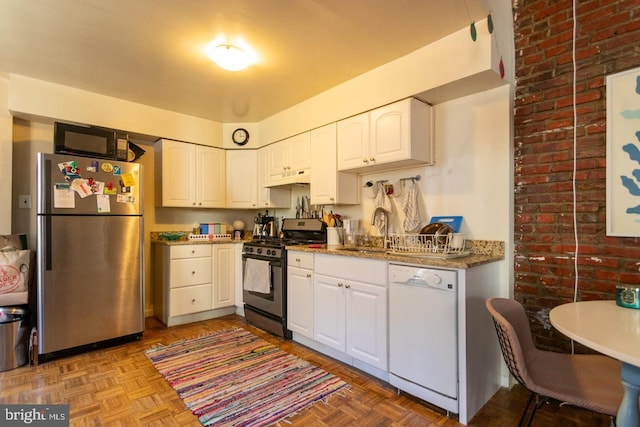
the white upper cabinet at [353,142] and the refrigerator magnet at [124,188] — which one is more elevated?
the white upper cabinet at [353,142]

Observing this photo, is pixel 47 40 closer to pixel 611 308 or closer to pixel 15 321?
pixel 15 321

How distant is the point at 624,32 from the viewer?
1.81m

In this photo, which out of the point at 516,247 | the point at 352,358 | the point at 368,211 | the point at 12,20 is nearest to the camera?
the point at 12,20

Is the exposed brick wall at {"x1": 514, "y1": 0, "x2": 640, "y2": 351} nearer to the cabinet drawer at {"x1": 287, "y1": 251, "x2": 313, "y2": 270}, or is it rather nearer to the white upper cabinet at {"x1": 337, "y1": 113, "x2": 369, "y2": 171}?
the white upper cabinet at {"x1": 337, "y1": 113, "x2": 369, "y2": 171}

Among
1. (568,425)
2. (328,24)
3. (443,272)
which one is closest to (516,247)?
(443,272)

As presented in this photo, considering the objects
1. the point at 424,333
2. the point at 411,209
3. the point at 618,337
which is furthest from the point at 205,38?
the point at 618,337

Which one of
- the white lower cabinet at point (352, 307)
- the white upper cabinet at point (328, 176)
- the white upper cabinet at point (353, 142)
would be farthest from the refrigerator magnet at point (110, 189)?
the white upper cabinet at point (353, 142)

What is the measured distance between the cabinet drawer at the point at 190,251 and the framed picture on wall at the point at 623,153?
3452mm

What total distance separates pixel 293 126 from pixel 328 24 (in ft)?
5.09

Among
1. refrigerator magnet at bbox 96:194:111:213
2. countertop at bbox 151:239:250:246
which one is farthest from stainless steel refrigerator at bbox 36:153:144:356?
countertop at bbox 151:239:250:246

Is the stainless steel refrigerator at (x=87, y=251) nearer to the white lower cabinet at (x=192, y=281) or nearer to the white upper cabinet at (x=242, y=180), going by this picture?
the white lower cabinet at (x=192, y=281)

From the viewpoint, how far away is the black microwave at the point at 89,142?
2.72 m

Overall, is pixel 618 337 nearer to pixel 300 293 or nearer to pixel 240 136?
pixel 300 293

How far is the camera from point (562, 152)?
2010mm
